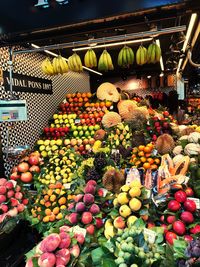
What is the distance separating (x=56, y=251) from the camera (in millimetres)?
1792

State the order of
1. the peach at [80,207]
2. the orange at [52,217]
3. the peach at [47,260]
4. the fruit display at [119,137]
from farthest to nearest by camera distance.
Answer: the fruit display at [119,137] < the orange at [52,217] < the peach at [80,207] < the peach at [47,260]

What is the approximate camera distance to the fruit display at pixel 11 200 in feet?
10.6

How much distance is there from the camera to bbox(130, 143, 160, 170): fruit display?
3.17m

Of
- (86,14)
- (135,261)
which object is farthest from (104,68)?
(135,261)

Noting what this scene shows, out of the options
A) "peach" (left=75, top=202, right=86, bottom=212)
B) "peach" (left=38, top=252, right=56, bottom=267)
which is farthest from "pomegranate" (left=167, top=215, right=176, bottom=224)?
"peach" (left=38, top=252, right=56, bottom=267)

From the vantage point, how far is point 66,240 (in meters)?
1.84

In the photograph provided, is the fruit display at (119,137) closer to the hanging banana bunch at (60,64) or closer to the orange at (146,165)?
the orange at (146,165)

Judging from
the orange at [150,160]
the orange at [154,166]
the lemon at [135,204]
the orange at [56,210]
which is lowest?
the orange at [56,210]

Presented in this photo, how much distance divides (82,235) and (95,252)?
277 mm

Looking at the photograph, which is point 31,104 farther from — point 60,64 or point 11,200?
point 11,200

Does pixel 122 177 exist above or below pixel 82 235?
above

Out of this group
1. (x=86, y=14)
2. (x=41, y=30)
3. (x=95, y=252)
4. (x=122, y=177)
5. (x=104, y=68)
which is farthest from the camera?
(x=104, y=68)

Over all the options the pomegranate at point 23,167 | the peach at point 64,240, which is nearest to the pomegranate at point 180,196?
the peach at point 64,240

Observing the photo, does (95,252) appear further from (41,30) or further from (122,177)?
(41,30)
